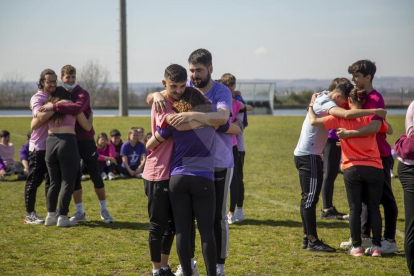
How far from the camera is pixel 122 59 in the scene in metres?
38.6

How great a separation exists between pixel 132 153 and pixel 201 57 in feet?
25.8

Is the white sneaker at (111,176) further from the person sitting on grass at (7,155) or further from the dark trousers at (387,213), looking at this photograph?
the dark trousers at (387,213)

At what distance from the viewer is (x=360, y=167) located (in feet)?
18.6

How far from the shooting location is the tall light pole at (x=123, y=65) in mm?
37875

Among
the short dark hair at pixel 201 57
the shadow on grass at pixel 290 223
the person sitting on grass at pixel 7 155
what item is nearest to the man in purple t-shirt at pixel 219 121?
the short dark hair at pixel 201 57

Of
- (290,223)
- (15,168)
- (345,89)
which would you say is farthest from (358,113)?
(15,168)

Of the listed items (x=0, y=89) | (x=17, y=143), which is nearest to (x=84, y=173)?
(x=17, y=143)

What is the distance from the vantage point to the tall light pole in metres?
37.9

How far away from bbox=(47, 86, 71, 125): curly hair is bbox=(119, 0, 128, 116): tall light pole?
31.0 meters

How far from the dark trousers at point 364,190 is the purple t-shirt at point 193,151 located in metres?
1.98

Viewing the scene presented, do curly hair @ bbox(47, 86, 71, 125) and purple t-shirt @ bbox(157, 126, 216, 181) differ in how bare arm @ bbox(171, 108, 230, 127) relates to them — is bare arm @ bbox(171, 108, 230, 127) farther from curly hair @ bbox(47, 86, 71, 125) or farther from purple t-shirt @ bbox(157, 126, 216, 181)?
curly hair @ bbox(47, 86, 71, 125)

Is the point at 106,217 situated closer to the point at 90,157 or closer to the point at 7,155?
the point at 90,157

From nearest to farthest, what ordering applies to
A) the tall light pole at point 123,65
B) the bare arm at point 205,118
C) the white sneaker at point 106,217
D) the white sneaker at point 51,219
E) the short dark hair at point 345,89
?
the bare arm at point 205,118, the short dark hair at point 345,89, the white sneaker at point 51,219, the white sneaker at point 106,217, the tall light pole at point 123,65

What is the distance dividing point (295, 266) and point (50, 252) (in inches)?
110
